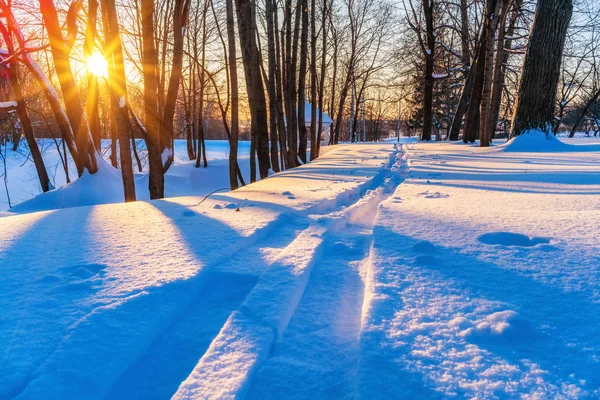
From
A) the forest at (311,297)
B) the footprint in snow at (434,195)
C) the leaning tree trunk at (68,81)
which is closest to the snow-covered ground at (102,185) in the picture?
the leaning tree trunk at (68,81)

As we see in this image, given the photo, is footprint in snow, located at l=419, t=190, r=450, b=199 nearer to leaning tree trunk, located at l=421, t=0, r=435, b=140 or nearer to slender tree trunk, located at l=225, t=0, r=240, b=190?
slender tree trunk, located at l=225, t=0, r=240, b=190

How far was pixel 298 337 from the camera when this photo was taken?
113 centimetres

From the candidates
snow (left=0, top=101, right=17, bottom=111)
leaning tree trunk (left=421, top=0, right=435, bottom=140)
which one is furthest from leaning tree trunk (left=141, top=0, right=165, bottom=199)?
leaning tree trunk (left=421, top=0, right=435, bottom=140)

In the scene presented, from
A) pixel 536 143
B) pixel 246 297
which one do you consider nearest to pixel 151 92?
pixel 246 297

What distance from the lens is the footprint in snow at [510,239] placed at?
1.78 m

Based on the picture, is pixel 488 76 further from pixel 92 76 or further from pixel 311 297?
pixel 92 76

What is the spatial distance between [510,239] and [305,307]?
50.3 inches

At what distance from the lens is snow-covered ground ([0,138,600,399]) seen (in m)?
0.91

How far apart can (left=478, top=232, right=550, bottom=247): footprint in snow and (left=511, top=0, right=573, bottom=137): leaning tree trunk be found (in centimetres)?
603

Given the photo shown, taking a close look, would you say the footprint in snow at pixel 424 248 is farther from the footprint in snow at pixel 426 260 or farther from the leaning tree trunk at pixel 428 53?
the leaning tree trunk at pixel 428 53

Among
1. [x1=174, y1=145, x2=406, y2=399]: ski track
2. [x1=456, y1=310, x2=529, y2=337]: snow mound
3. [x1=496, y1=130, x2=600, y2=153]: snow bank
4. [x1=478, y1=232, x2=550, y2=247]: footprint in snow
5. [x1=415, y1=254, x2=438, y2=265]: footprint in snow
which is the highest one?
[x1=496, y1=130, x2=600, y2=153]: snow bank

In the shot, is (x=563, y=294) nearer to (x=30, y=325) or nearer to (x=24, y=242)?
(x=30, y=325)

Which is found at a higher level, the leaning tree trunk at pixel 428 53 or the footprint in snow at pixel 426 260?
the leaning tree trunk at pixel 428 53

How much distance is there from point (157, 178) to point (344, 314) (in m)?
5.33
